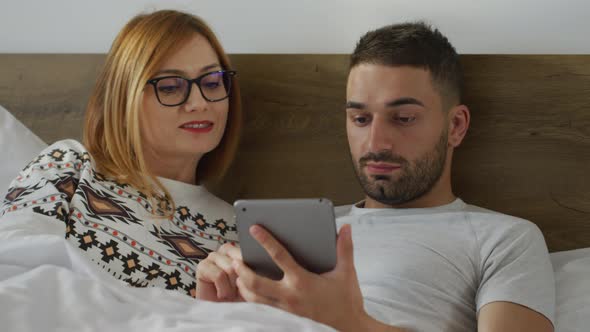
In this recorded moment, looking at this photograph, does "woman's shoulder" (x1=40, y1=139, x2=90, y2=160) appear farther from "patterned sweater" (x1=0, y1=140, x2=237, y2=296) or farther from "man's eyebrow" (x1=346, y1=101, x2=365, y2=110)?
"man's eyebrow" (x1=346, y1=101, x2=365, y2=110)

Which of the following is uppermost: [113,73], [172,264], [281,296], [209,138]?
[113,73]

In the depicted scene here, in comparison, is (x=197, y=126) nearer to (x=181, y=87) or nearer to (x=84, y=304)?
(x=181, y=87)

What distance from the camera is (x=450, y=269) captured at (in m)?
1.30

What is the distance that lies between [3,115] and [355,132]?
0.93m

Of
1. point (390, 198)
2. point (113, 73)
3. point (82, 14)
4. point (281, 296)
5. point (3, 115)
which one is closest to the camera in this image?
point (281, 296)

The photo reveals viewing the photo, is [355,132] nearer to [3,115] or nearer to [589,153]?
[589,153]

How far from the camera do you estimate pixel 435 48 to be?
1.48 metres

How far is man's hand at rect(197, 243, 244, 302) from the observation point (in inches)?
45.1

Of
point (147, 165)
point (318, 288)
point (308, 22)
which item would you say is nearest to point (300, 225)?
point (318, 288)

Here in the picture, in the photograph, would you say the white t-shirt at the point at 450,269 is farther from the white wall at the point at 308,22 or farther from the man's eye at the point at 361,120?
the white wall at the point at 308,22

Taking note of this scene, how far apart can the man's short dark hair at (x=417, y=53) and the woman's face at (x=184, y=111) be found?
0.34 m

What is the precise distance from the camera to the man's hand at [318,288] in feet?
3.41

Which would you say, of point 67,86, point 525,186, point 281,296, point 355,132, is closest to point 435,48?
point 355,132

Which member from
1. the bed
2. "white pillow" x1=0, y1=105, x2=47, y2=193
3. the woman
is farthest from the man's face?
"white pillow" x1=0, y1=105, x2=47, y2=193
